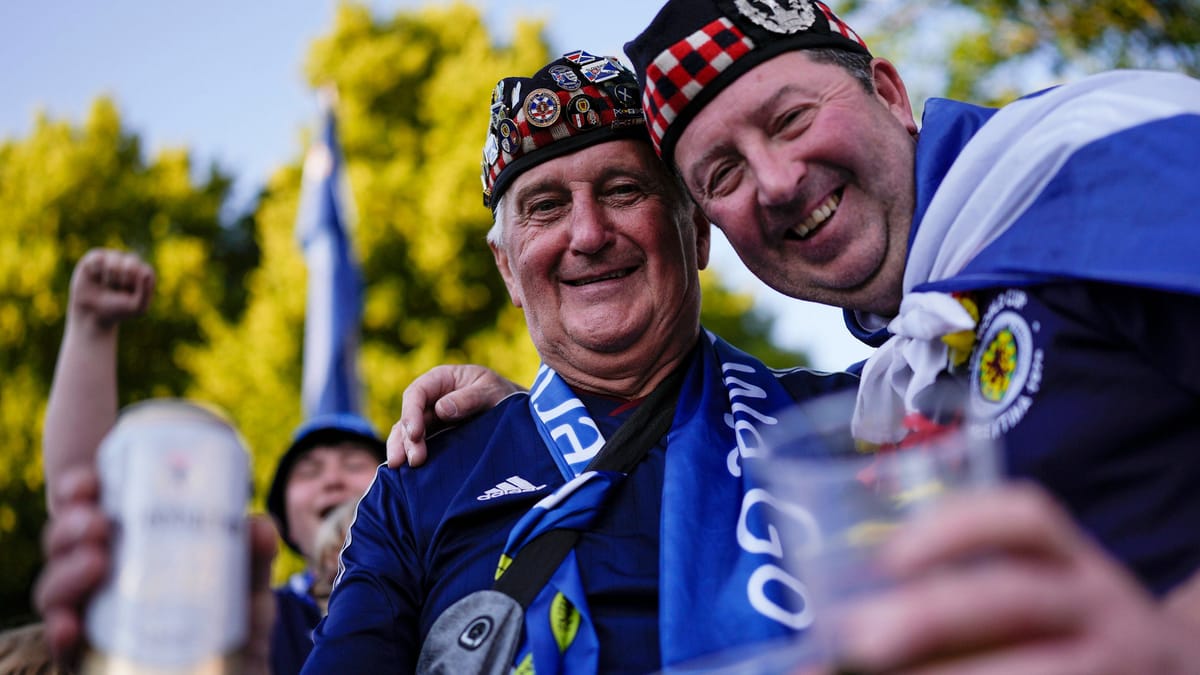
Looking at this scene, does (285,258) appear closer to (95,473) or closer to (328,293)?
(328,293)

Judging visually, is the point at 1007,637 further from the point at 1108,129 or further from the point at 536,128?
the point at 536,128

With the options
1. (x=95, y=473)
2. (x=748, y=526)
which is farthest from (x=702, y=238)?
(x=95, y=473)

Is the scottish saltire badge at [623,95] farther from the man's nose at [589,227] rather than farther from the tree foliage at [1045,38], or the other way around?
the tree foliage at [1045,38]

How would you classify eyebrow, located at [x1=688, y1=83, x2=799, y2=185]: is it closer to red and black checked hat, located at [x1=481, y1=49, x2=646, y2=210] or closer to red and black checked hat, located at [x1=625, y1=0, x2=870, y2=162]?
red and black checked hat, located at [x1=625, y1=0, x2=870, y2=162]

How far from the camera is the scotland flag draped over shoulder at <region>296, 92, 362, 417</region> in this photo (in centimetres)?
1088

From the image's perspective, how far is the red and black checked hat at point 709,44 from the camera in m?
2.45

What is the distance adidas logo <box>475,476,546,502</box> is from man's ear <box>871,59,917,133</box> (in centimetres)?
119

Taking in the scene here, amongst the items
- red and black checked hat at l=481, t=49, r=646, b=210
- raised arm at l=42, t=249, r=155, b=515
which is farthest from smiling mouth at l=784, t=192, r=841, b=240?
raised arm at l=42, t=249, r=155, b=515

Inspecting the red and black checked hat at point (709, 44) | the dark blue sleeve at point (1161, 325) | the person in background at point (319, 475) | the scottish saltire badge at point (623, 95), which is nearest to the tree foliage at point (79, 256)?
the person in background at point (319, 475)

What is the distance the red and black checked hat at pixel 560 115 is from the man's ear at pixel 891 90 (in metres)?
0.66

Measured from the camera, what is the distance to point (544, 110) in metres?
2.98

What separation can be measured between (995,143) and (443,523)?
1456 mm

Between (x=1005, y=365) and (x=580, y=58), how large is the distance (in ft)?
5.81

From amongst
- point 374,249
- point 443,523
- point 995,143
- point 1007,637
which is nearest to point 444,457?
point 443,523
